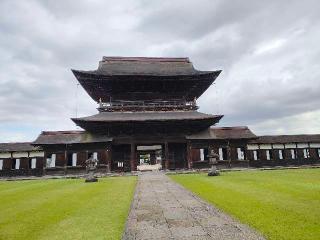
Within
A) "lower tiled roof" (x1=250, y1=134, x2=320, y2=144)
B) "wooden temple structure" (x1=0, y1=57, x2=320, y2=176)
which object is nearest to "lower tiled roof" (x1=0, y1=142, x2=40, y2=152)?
"wooden temple structure" (x1=0, y1=57, x2=320, y2=176)

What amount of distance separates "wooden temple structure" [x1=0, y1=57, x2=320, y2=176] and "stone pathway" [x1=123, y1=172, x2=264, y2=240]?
17468 millimetres

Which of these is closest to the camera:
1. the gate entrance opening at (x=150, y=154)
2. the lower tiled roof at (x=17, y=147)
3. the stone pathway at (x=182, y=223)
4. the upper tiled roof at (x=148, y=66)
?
the stone pathway at (x=182, y=223)

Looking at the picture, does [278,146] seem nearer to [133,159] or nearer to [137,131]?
[137,131]

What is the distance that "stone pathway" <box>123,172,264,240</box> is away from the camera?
20.2 feet

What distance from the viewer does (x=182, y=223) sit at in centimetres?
725

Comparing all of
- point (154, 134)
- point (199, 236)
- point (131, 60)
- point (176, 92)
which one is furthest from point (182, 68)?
point (199, 236)

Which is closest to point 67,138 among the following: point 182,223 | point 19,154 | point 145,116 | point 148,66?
point 19,154

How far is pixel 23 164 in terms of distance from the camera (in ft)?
99.9

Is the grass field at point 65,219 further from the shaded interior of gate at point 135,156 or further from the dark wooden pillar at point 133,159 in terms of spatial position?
the shaded interior of gate at point 135,156

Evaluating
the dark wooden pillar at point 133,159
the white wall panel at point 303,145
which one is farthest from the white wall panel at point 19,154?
the white wall panel at point 303,145

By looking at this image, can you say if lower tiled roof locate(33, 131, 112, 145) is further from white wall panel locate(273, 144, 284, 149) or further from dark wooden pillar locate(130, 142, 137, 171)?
white wall panel locate(273, 144, 284, 149)

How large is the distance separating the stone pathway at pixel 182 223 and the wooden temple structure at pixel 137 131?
17.5 metres

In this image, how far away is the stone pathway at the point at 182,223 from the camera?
616 cm

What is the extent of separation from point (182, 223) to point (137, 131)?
21.7 metres
